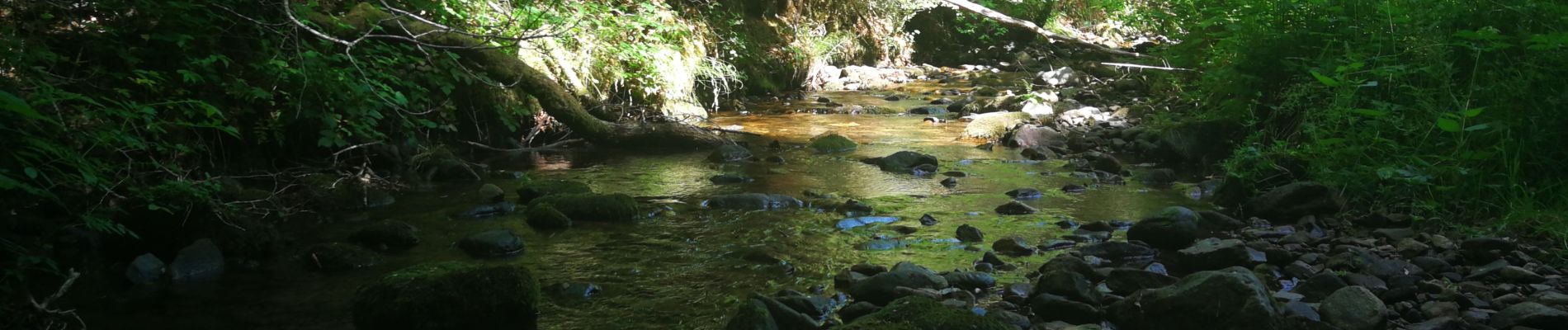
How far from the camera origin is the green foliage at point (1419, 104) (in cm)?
480

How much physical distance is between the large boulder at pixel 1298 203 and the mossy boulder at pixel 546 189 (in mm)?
3888

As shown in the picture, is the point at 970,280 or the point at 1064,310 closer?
the point at 1064,310

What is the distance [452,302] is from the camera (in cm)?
383

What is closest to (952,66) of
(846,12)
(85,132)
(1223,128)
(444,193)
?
(846,12)

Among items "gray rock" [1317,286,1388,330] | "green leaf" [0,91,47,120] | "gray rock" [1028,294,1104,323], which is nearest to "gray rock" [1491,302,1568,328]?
"gray rock" [1317,286,1388,330]

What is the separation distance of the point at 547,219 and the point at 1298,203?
3.91 m

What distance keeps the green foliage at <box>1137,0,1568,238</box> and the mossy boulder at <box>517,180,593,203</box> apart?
3957 millimetres

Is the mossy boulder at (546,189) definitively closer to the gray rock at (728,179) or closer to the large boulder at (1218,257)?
the gray rock at (728,179)

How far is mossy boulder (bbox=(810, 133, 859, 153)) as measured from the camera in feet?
30.5

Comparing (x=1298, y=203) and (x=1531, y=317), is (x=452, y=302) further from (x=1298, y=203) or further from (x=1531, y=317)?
(x=1298, y=203)

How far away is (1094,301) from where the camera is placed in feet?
12.7

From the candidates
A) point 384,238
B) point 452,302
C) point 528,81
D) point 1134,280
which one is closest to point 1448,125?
point 1134,280

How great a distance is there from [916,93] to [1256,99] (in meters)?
8.40

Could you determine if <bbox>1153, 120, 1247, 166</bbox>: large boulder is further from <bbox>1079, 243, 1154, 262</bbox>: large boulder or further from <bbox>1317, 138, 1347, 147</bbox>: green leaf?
<bbox>1079, 243, 1154, 262</bbox>: large boulder
